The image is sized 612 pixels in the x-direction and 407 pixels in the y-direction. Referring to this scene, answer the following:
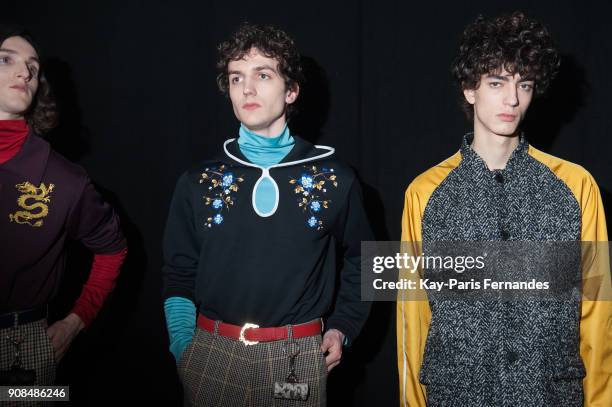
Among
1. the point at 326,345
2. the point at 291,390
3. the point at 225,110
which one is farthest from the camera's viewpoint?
the point at 225,110

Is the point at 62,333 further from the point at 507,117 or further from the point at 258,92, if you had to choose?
the point at 507,117

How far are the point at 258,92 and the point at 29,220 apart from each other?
772 millimetres

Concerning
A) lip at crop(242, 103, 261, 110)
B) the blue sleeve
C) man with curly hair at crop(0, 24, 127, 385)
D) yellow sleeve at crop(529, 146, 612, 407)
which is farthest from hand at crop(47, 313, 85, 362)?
yellow sleeve at crop(529, 146, 612, 407)

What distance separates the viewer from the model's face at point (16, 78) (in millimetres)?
1810

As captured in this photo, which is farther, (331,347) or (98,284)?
(98,284)

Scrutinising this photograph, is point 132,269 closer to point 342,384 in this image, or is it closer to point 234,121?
point 234,121

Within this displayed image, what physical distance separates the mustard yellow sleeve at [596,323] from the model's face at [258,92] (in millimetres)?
913

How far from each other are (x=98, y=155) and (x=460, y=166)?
1503 millimetres

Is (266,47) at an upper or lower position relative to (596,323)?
upper

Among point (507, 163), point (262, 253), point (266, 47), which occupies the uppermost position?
point (266, 47)

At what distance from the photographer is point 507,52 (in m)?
1.74

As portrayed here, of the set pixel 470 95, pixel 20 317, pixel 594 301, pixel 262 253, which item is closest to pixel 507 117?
pixel 470 95

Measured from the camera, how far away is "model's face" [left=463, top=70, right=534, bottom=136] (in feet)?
5.61

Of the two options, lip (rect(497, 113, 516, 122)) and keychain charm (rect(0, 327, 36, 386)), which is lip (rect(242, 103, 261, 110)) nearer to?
lip (rect(497, 113, 516, 122))
